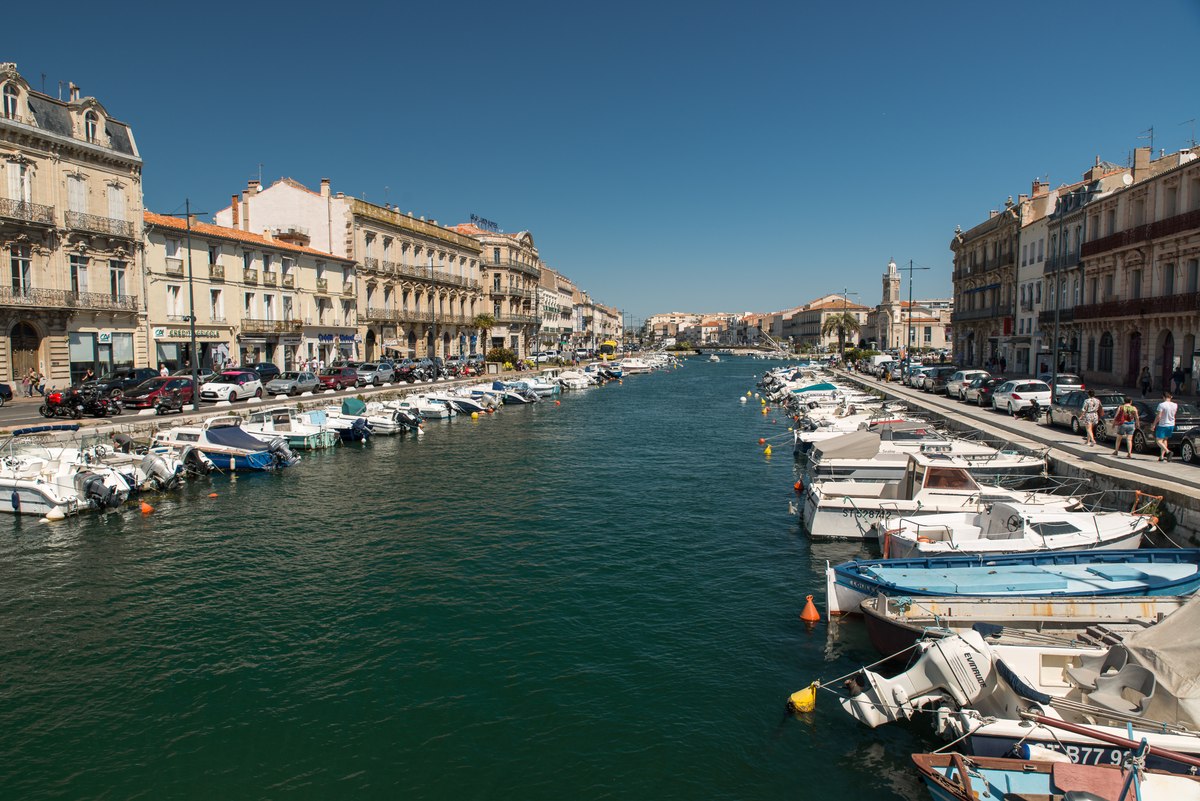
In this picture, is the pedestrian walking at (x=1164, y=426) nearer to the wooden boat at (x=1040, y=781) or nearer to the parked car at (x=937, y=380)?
the wooden boat at (x=1040, y=781)

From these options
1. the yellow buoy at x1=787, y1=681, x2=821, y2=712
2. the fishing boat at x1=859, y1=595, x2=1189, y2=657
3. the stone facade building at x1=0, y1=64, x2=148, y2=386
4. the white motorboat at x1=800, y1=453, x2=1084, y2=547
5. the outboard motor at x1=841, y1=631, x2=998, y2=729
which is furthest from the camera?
the stone facade building at x1=0, y1=64, x2=148, y2=386

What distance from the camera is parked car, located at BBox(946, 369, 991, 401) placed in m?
41.8

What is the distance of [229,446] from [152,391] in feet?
25.1

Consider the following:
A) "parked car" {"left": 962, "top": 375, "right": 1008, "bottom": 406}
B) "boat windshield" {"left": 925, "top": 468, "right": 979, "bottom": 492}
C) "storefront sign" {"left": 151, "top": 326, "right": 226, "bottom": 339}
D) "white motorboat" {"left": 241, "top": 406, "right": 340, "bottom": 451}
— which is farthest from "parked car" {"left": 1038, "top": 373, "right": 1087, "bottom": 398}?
"storefront sign" {"left": 151, "top": 326, "right": 226, "bottom": 339}

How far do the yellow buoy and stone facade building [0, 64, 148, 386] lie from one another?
39639mm

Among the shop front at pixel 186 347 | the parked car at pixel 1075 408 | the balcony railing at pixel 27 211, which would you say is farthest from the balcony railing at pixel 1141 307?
the balcony railing at pixel 27 211

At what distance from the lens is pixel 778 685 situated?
11.7 m

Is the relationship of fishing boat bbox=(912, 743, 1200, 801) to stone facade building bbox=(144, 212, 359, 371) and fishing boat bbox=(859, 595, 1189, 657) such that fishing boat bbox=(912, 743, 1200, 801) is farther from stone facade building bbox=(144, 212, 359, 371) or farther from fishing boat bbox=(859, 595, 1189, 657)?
stone facade building bbox=(144, 212, 359, 371)

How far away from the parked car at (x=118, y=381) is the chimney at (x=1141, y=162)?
52754mm

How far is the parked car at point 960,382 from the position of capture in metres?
41.8

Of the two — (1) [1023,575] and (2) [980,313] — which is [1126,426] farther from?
(2) [980,313]

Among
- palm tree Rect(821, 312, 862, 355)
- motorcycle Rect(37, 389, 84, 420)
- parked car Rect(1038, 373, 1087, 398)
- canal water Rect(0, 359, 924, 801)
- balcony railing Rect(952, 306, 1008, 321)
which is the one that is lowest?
canal water Rect(0, 359, 924, 801)

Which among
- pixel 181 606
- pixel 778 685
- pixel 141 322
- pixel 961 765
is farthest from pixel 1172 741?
pixel 141 322

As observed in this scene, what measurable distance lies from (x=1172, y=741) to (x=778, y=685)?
16.5 feet
